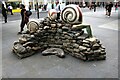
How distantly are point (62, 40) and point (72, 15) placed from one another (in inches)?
40.9

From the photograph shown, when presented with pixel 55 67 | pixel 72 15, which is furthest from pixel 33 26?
pixel 55 67

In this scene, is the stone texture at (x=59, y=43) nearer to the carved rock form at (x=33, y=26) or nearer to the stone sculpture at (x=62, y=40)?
the stone sculpture at (x=62, y=40)

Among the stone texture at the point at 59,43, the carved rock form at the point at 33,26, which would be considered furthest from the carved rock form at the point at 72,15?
the carved rock form at the point at 33,26

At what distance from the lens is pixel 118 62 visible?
18.6ft

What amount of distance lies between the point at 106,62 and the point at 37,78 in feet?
7.91

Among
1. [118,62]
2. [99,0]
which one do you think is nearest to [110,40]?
[118,62]

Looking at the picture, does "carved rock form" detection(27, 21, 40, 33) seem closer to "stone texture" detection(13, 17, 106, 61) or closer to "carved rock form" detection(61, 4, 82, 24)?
"stone texture" detection(13, 17, 106, 61)

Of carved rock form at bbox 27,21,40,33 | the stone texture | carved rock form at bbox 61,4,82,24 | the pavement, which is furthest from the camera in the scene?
carved rock form at bbox 27,21,40,33

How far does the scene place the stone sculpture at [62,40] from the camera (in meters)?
5.76

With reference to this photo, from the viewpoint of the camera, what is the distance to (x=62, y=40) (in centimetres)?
660

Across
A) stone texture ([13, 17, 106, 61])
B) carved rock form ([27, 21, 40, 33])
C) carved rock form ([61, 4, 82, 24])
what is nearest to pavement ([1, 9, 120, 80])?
stone texture ([13, 17, 106, 61])

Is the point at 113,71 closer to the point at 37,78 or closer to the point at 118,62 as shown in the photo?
the point at 118,62

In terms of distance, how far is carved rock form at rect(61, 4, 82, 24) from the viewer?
6.51m

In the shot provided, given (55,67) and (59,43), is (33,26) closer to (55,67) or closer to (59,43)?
(59,43)
